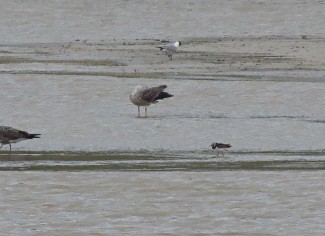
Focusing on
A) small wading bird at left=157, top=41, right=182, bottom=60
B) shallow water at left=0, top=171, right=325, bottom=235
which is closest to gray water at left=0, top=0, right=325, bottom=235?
shallow water at left=0, top=171, right=325, bottom=235

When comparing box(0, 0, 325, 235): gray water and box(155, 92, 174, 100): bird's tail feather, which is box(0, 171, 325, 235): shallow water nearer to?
box(0, 0, 325, 235): gray water

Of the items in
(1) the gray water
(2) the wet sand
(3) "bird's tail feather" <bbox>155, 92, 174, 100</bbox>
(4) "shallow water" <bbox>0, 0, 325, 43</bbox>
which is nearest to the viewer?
(1) the gray water

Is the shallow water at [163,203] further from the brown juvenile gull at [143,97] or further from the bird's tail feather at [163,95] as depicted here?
the bird's tail feather at [163,95]

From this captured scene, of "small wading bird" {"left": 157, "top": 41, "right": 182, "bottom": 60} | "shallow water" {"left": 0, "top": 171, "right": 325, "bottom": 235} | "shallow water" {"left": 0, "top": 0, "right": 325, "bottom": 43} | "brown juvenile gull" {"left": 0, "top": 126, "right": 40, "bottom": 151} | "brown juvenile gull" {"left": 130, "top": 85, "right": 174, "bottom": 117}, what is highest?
"shallow water" {"left": 0, "top": 0, "right": 325, "bottom": 43}

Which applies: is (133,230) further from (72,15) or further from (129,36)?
(72,15)

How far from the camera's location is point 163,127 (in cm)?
1712

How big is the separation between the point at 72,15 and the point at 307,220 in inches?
1070

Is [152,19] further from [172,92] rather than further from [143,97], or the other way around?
[143,97]

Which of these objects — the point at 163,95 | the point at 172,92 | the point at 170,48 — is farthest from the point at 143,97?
the point at 170,48

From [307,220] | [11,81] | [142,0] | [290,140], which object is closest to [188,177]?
[307,220]

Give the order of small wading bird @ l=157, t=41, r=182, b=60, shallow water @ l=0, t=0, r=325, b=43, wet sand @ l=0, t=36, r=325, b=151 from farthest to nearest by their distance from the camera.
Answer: shallow water @ l=0, t=0, r=325, b=43 < small wading bird @ l=157, t=41, r=182, b=60 < wet sand @ l=0, t=36, r=325, b=151

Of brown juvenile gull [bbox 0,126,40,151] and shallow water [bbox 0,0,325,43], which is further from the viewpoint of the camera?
shallow water [bbox 0,0,325,43]

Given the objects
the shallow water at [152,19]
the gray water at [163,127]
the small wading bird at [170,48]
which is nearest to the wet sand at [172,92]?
the gray water at [163,127]

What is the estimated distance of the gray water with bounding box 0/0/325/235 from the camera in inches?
417
